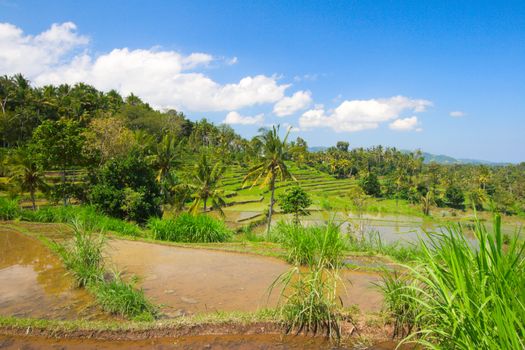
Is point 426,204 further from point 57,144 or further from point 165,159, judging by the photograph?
point 57,144

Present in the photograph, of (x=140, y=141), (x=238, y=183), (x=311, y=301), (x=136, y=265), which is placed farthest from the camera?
(x=238, y=183)

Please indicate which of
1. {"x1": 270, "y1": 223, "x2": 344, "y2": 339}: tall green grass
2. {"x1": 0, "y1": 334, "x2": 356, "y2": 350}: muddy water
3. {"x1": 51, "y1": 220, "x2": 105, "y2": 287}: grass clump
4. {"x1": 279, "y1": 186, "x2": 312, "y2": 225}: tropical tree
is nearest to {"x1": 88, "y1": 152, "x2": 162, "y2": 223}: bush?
{"x1": 51, "y1": 220, "x2": 105, "y2": 287}: grass clump

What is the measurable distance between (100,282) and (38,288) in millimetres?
1848

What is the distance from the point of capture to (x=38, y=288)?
6648mm

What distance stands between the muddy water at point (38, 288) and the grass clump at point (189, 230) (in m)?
3.53

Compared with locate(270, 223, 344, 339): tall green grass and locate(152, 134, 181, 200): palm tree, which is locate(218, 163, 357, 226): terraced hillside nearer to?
locate(152, 134, 181, 200): palm tree

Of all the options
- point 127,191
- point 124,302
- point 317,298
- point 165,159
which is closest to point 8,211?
point 127,191

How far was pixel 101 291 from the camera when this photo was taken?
5531 millimetres

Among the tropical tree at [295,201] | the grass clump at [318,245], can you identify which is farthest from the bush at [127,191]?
the grass clump at [318,245]

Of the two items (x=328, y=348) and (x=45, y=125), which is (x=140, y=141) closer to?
(x=45, y=125)

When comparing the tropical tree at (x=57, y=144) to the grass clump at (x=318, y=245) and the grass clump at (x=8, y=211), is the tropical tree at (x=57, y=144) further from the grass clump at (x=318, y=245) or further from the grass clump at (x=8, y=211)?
the grass clump at (x=318, y=245)

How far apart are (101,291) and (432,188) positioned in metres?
59.1

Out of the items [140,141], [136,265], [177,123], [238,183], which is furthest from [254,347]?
[177,123]

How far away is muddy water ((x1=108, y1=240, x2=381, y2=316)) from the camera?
19.7 ft
